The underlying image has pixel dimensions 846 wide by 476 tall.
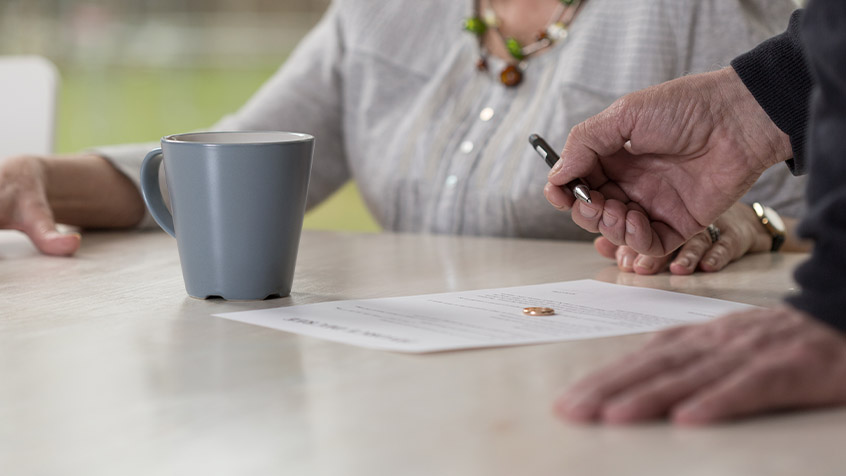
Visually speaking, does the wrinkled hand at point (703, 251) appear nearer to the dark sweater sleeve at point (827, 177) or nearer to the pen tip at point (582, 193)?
the pen tip at point (582, 193)

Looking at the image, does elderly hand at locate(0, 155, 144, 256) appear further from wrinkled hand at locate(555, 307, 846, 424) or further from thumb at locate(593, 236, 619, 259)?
wrinkled hand at locate(555, 307, 846, 424)

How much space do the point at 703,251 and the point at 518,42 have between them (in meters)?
0.56

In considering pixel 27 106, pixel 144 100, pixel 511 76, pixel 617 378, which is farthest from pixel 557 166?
pixel 144 100

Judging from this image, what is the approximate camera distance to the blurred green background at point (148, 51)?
545 centimetres

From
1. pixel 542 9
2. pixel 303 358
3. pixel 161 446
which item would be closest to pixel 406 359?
pixel 303 358

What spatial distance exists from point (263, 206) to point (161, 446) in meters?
0.31

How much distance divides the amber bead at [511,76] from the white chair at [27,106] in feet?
2.43

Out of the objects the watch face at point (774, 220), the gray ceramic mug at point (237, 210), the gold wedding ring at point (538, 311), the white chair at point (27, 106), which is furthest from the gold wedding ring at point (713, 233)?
the white chair at point (27, 106)

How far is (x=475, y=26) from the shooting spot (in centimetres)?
131

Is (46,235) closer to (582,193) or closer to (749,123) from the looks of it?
(582,193)

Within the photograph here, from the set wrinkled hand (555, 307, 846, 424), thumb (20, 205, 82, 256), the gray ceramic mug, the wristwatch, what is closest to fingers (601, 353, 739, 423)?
wrinkled hand (555, 307, 846, 424)

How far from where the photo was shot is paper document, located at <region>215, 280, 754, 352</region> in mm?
548

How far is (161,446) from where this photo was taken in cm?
38

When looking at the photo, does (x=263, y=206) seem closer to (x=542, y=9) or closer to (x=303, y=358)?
(x=303, y=358)
